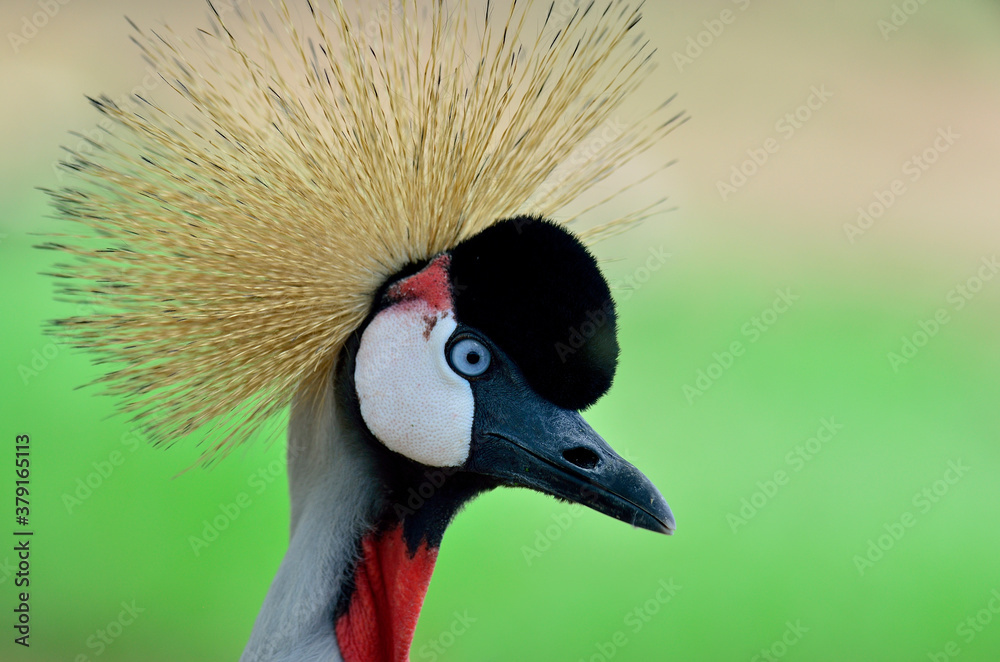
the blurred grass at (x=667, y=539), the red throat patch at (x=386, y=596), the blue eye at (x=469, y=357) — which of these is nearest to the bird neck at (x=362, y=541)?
the red throat patch at (x=386, y=596)

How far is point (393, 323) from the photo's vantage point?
831 millimetres

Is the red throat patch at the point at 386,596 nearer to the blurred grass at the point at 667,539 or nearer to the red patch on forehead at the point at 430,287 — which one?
the red patch on forehead at the point at 430,287

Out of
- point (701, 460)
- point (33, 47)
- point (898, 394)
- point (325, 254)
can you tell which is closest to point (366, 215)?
Result: point (325, 254)

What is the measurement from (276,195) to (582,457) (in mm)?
410

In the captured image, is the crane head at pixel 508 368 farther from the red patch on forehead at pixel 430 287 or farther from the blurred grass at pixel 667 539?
the blurred grass at pixel 667 539

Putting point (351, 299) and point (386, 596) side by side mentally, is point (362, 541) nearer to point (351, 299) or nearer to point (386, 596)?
point (386, 596)

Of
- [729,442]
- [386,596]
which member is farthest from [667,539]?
[386,596]

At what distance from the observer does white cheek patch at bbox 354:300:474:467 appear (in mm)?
817

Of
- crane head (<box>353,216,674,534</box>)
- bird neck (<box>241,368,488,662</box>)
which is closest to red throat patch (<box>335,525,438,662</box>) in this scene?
bird neck (<box>241,368,488,662</box>)

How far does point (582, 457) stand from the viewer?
81 cm

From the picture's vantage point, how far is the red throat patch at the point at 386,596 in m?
0.85

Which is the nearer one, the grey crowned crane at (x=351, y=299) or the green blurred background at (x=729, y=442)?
the grey crowned crane at (x=351, y=299)

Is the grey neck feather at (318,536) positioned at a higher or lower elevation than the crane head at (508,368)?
lower

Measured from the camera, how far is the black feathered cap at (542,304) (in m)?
0.79
